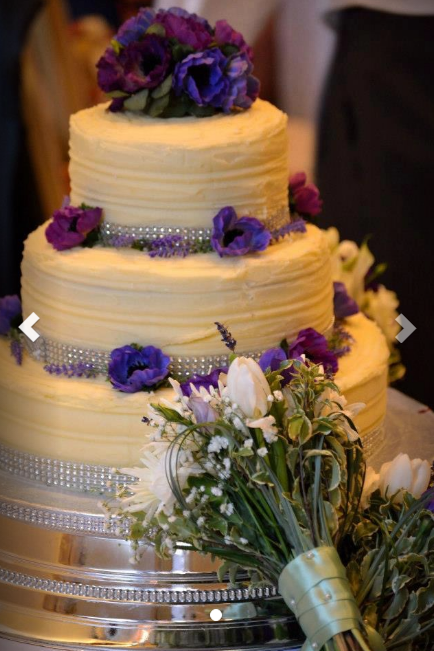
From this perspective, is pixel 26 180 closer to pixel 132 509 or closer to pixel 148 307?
pixel 148 307

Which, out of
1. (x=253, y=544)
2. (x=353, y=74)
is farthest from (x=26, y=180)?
(x=253, y=544)

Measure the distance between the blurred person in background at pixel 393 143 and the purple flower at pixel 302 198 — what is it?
1154mm

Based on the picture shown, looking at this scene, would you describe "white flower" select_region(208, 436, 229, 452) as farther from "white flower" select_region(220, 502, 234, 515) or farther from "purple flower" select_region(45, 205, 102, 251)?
"purple flower" select_region(45, 205, 102, 251)

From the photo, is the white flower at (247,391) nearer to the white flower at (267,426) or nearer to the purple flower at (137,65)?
the white flower at (267,426)

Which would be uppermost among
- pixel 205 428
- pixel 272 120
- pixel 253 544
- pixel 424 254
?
pixel 272 120

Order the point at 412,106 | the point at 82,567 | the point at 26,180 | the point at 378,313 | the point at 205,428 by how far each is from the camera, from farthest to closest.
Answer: the point at 26,180 < the point at 412,106 < the point at 378,313 < the point at 82,567 < the point at 205,428

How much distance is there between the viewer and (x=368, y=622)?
1442mm

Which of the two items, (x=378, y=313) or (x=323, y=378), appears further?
(x=378, y=313)

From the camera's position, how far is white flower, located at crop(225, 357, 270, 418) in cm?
138

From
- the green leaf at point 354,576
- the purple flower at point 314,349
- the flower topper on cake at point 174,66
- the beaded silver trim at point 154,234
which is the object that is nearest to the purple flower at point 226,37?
the flower topper on cake at point 174,66

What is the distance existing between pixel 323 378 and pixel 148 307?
→ 1.27 feet

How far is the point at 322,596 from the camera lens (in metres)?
1.35

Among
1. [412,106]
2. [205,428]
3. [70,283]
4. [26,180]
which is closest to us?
[205,428]

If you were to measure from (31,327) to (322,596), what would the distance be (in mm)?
830
